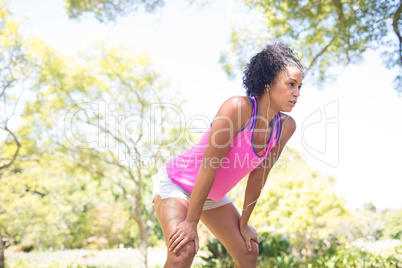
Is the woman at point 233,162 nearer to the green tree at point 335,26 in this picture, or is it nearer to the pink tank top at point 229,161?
the pink tank top at point 229,161

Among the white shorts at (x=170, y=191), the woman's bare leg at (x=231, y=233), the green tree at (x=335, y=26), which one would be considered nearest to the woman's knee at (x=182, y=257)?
the white shorts at (x=170, y=191)

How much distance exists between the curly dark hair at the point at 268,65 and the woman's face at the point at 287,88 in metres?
0.04

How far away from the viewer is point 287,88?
5.73 feet

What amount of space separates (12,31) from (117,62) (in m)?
3.66

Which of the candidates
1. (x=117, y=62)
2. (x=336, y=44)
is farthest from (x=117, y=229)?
(x=336, y=44)

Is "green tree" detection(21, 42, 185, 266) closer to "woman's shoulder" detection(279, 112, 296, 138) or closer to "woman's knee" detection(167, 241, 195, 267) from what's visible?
"woman's shoulder" detection(279, 112, 296, 138)

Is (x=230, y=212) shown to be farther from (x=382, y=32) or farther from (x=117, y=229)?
(x=117, y=229)

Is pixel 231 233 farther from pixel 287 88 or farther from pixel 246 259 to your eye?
pixel 287 88

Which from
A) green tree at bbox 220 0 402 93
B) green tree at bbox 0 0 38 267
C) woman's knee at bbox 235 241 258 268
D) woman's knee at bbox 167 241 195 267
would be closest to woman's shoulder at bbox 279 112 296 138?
woman's knee at bbox 235 241 258 268

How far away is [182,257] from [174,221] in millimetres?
180

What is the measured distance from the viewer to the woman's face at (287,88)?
1.74 metres

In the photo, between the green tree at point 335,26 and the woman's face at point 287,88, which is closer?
the woman's face at point 287,88

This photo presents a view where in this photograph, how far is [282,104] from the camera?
5.79ft

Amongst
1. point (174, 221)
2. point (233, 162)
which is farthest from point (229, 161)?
point (174, 221)
